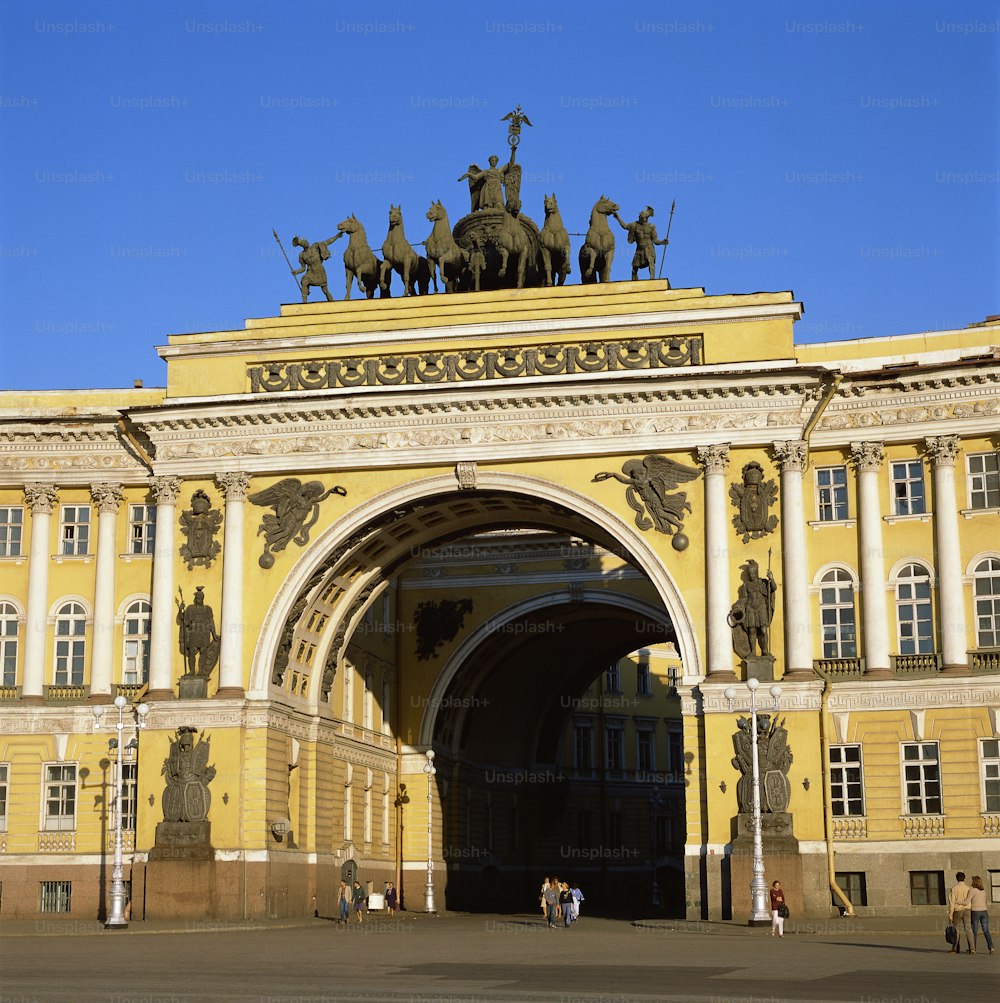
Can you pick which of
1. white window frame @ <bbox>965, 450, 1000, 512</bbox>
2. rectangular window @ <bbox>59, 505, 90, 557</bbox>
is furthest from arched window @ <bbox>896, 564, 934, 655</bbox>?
rectangular window @ <bbox>59, 505, 90, 557</bbox>

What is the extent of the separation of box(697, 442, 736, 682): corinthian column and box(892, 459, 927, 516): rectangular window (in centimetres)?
496

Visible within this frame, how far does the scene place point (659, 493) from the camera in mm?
46406

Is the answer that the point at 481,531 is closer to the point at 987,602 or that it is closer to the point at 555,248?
the point at 555,248

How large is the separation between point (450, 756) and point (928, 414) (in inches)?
1003

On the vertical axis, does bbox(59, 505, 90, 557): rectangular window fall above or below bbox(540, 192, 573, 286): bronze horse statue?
below

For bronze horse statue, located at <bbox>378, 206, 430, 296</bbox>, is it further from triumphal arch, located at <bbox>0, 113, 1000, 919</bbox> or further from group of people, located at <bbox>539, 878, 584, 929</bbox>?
group of people, located at <bbox>539, 878, 584, 929</bbox>

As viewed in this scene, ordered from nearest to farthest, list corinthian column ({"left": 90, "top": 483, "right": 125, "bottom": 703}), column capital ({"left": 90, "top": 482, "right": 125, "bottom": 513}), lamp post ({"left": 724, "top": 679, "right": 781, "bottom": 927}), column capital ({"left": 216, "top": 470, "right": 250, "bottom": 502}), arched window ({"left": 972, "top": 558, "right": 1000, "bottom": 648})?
lamp post ({"left": 724, "top": 679, "right": 781, "bottom": 927})
arched window ({"left": 972, "top": 558, "right": 1000, "bottom": 648})
column capital ({"left": 216, "top": 470, "right": 250, "bottom": 502})
corinthian column ({"left": 90, "top": 483, "right": 125, "bottom": 703})
column capital ({"left": 90, "top": 482, "right": 125, "bottom": 513})

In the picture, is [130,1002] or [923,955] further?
[923,955]

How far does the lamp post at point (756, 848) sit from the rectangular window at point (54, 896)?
19920 mm

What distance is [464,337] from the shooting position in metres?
48.1

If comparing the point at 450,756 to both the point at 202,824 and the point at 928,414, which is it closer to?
the point at 202,824

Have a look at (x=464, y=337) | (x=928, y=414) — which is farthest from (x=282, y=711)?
(x=928, y=414)

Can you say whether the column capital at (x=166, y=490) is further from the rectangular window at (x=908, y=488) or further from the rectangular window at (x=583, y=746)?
the rectangular window at (x=583, y=746)

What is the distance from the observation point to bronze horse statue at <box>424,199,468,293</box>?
5053cm
